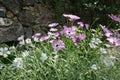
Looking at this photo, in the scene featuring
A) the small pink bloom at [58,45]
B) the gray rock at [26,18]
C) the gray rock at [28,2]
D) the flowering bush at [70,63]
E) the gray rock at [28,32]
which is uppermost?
the small pink bloom at [58,45]

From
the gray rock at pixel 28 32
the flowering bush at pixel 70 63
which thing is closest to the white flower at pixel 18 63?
the flowering bush at pixel 70 63

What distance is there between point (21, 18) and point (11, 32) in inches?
10.5

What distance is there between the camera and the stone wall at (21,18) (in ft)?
15.4

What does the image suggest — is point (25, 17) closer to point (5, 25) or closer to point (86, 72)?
point (5, 25)

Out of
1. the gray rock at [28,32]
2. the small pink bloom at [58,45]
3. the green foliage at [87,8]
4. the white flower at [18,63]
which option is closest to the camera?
the white flower at [18,63]

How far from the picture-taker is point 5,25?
4.69 m

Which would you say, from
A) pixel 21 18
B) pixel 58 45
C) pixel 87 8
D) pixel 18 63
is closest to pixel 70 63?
pixel 58 45

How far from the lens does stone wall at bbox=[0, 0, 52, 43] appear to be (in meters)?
4.70

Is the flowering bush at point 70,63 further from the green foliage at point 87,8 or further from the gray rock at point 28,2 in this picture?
the green foliage at point 87,8

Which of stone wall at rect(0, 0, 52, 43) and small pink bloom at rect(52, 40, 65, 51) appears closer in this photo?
small pink bloom at rect(52, 40, 65, 51)

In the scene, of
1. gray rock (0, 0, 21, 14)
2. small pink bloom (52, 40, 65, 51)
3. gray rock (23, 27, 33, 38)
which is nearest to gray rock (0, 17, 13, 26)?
gray rock (0, 0, 21, 14)

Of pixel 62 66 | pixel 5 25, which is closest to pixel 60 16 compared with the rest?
pixel 5 25

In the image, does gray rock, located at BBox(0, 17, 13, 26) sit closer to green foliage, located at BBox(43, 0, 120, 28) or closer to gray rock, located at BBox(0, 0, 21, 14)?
gray rock, located at BBox(0, 0, 21, 14)

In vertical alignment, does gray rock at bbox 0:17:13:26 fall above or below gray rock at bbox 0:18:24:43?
above
